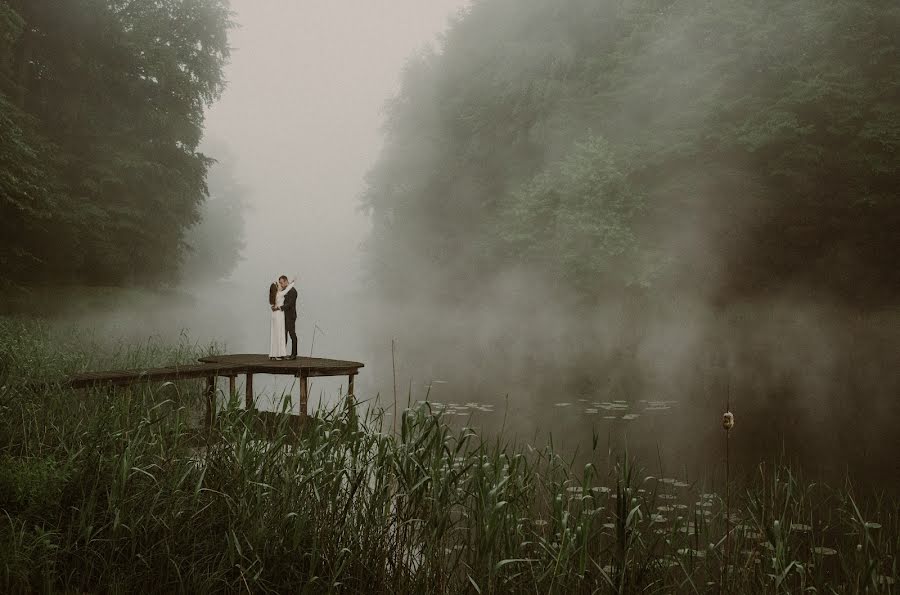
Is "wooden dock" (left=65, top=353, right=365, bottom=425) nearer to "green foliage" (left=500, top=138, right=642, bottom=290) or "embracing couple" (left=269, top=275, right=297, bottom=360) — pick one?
"embracing couple" (left=269, top=275, right=297, bottom=360)

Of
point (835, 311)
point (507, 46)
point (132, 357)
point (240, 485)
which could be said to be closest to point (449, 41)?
point (507, 46)

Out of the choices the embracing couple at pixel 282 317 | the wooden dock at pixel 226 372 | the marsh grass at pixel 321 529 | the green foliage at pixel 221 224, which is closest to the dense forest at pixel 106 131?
the embracing couple at pixel 282 317

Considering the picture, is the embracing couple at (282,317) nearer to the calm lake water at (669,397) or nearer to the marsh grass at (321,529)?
the calm lake water at (669,397)

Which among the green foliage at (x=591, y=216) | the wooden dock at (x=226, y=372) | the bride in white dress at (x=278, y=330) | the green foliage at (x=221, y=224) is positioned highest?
the green foliage at (x=221, y=224)

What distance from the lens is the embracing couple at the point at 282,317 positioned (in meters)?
11.6

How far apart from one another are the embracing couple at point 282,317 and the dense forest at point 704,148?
14084mm

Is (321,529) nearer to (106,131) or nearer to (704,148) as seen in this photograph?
(704,148)

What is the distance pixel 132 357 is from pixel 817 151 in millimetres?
20435

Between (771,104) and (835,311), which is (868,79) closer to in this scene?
(771,104)

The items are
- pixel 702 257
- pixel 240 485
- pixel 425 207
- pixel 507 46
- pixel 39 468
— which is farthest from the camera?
pixel 425 207

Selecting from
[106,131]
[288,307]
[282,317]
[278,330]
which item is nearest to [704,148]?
[288,307]

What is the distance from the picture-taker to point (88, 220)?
75.4 ft

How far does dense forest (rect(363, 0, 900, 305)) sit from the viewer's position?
2044cm

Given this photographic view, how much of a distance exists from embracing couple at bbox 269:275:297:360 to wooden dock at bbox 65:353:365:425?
0.98 ft
